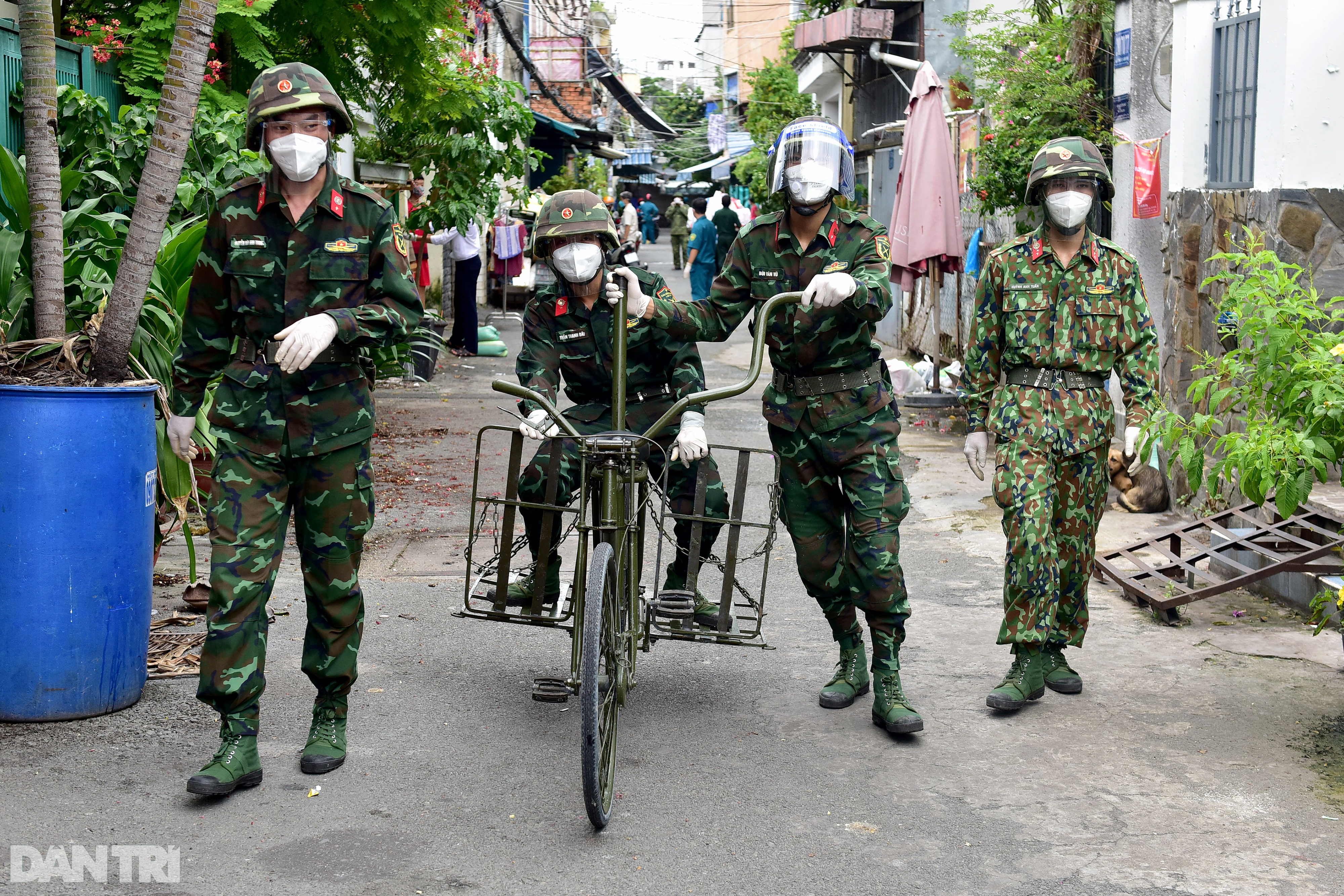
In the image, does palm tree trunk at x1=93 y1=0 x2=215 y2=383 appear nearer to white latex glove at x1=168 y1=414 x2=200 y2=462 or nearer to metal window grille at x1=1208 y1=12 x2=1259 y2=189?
white latex glove at x1=168 y1=414 x2=200 y2=462

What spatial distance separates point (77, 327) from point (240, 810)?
8.73ft

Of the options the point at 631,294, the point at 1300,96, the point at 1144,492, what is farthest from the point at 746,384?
the point at 1144,492

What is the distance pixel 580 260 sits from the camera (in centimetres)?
499

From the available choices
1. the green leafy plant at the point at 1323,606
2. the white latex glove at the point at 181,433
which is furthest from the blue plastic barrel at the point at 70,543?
the green leafy plant at the point at 1323,606

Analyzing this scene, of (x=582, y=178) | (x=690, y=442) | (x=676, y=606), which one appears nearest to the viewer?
(x=690, y=442)

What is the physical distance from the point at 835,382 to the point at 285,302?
186 cm

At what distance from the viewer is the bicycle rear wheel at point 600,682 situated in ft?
12.3

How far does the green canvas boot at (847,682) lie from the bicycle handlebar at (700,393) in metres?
1.36

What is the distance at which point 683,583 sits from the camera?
543 cm

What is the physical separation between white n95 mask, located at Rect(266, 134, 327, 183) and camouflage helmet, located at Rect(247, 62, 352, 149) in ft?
0.26

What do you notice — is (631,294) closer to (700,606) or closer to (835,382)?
(835,382)

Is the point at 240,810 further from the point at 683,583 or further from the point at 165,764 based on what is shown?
the point at 683,583

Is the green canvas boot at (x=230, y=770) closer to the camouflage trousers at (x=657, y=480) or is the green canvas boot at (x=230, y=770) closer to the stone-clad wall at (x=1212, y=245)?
the camouflage trousers at (x=657, y=480)

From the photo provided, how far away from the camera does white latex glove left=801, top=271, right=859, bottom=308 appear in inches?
173
